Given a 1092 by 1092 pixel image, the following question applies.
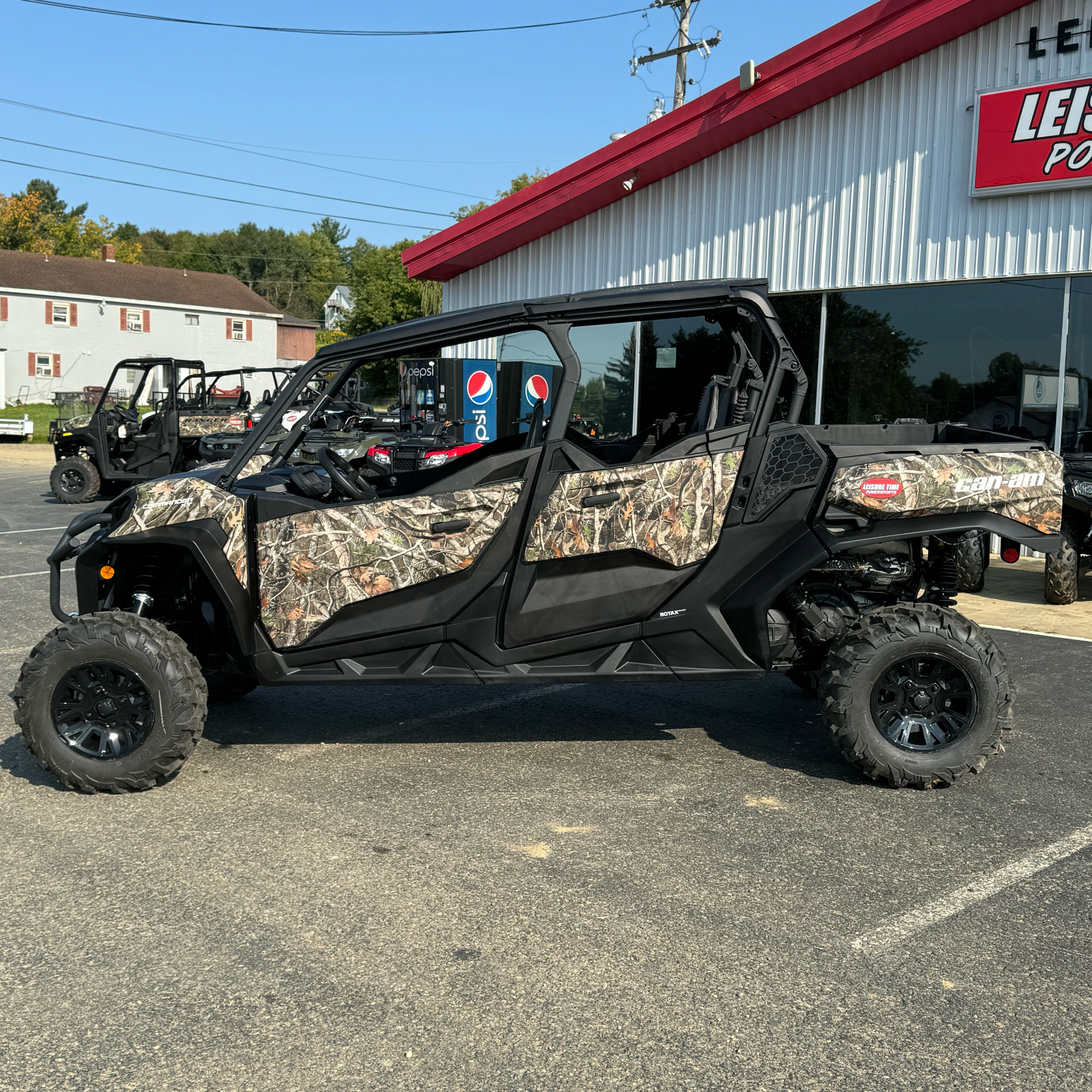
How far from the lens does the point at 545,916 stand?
3.78 meters

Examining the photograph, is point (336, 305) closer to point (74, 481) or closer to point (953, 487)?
point (74, 481)

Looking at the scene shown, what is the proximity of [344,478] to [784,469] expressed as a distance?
194cm

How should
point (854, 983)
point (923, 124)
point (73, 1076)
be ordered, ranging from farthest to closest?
1. point (923, 124)
2. point (854, 983)
3. point (73, 1076)

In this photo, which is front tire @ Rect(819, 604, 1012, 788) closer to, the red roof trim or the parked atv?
the parked atv

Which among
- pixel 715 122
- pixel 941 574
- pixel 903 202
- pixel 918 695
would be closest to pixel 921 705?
pixel 918 695

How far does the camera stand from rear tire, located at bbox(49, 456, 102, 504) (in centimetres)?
1789

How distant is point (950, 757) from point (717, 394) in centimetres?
189

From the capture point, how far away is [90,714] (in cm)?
495

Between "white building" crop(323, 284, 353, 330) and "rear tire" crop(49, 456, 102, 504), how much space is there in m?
90.1

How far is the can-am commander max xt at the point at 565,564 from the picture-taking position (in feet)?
16.2

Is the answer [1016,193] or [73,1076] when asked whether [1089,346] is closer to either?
[1016,193]

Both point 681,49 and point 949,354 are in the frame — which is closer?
point 949,354

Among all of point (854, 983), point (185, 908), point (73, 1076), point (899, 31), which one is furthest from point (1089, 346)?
point (73, 1076)

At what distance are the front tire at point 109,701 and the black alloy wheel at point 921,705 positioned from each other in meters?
2.97
